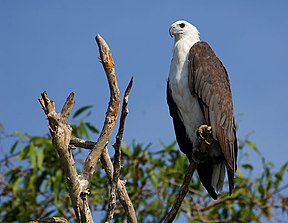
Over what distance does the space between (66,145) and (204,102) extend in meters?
2.08

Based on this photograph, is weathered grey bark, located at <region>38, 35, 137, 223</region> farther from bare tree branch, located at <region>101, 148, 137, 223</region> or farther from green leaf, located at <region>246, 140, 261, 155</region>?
green leaf, located at <region>246, 140, 261, 155</region>

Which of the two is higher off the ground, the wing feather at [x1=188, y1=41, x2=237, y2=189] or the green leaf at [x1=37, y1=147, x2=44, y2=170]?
the green leaf at [x1=37, y1=147, x2=44, y2=170]

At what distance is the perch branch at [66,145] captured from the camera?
177 inches

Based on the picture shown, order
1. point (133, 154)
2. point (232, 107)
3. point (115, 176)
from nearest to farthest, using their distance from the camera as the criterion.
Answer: point (115, 176) → point (232, 107) → point (133, 154)

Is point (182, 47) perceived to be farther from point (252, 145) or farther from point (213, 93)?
point (252, 145)

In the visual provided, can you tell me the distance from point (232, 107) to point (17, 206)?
3793mm

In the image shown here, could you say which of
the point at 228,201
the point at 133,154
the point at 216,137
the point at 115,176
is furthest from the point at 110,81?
the point at 228,201

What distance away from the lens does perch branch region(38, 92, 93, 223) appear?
4.51 metres

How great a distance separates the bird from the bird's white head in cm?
38

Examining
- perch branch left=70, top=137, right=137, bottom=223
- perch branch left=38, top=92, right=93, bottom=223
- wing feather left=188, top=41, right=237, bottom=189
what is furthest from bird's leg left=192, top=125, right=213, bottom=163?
perch branch left=38, top=92, right=93, bottom=223

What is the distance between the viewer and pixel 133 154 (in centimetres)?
916

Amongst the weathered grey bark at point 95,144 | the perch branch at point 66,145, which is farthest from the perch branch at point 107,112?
the perch branch at point 66,145

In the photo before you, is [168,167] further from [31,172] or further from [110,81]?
[110,81]

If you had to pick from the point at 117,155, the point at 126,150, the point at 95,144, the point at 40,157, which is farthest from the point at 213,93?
the point at 40,157
